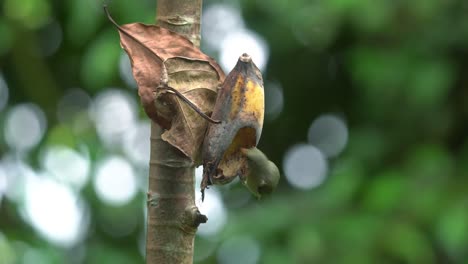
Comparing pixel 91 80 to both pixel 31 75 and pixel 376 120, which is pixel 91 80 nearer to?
pixel 31 75

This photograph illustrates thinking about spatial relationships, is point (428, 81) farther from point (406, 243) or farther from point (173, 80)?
point (173, 80)

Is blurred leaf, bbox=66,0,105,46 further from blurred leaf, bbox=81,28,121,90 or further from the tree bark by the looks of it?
the tree bark

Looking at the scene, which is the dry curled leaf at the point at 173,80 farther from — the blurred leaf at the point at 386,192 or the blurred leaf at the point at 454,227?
the blurred leaf at the point at 386,192

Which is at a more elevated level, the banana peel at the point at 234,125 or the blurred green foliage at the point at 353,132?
the blurred green foliage at the point at 353,132

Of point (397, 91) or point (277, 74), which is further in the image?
point (277, 74)

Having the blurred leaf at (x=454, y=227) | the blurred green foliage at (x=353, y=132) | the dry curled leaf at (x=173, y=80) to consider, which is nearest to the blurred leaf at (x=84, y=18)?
the blurred green foliage at (x=353, y=132)

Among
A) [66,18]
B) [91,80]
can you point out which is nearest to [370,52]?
[91,80]

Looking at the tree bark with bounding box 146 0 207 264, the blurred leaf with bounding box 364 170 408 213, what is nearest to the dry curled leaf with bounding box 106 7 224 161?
the tree bark with bounding box 146 0 207 264

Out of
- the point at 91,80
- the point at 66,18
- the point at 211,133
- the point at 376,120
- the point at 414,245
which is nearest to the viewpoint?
the point at 211,133
